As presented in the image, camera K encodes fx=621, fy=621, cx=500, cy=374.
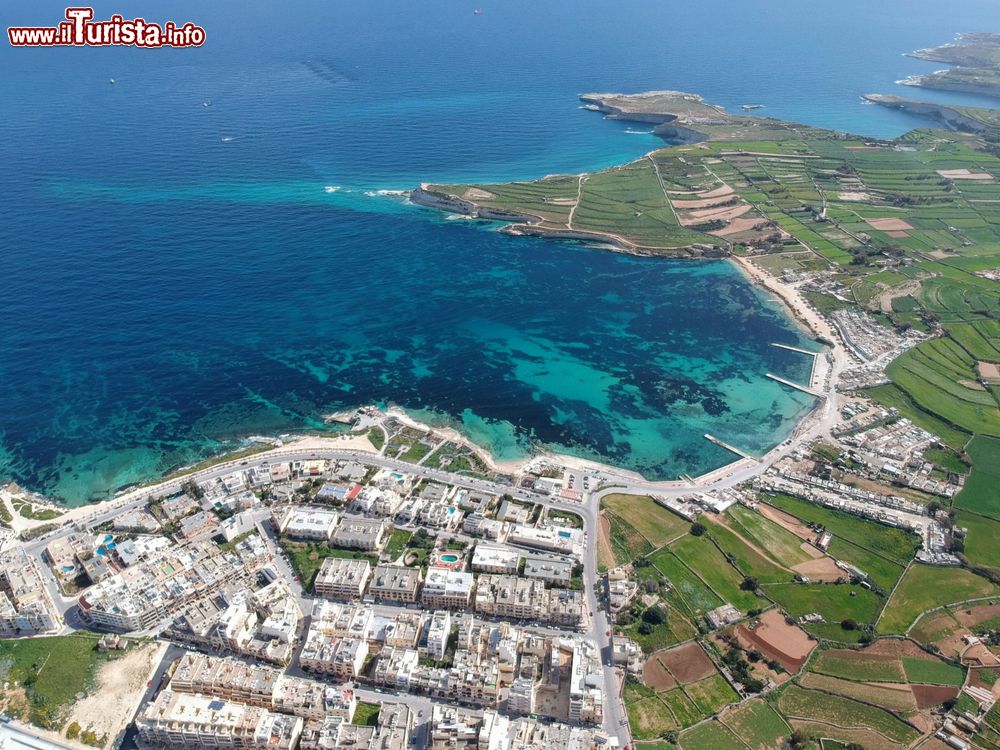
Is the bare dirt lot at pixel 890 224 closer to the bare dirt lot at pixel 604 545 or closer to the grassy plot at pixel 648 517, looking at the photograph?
the grassy plot at pixel 648 517

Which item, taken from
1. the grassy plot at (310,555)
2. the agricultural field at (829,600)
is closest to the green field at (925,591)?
the agricultural field at (829,600)

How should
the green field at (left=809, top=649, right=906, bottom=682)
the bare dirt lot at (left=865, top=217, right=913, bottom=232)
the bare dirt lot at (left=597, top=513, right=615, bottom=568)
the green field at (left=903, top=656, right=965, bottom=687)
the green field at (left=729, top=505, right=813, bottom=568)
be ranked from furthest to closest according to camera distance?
the bare dirt lot at (left=865, top=217, right=913, bottom=232)
the green field at (left=729, top=505, right=813, bottom=568)
the bare dirt lot at (left=597, top=513, right=615, bottom=568)
the green field at (left=809, top=649, right=906, bottom=682)
the green field at (left=903, top=656, right=965, bottom=687)

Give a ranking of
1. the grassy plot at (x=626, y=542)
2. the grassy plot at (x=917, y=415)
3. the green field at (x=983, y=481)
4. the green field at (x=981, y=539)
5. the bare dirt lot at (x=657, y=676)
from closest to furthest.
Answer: the bare dirt lot at (x=657, y=676)
the grassy plot at (x=626, y=542)
the green field at (x=981, y=539)
the green field at (x=983, y=481)
the grassy plot at (x=917, y=415)

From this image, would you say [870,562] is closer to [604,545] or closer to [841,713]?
[841,713]

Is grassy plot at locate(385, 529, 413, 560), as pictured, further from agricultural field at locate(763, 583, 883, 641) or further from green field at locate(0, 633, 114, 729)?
agricultural field at locate(763, 583, 883, 641)

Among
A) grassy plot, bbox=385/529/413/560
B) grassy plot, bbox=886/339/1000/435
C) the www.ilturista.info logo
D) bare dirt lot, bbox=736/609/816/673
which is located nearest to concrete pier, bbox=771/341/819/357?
grassy plot, bbox=886/339/1000/435

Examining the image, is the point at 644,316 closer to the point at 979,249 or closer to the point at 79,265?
the point at 979,249

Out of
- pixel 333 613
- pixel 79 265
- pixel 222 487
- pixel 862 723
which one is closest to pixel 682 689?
pixel 862 723
